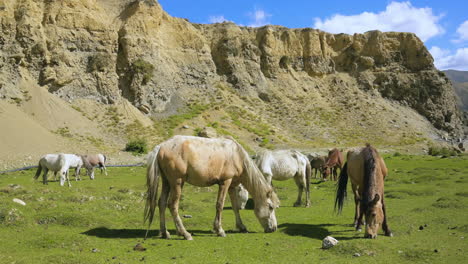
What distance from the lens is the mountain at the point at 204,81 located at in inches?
1764

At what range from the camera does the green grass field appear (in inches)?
313

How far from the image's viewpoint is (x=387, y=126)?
68500 mm

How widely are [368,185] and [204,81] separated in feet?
180

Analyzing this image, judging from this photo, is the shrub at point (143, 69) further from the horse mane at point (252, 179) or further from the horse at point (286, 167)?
the horse mane at point (252, 179)

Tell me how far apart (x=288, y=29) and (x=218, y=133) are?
128 feet

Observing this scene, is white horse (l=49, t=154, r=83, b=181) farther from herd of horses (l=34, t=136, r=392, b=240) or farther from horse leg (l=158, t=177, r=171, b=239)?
horse leg (l=158, t=177, r=171, b=239)

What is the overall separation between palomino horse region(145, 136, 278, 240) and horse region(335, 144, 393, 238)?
2374mm

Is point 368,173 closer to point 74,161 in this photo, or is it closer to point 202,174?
point 202,174

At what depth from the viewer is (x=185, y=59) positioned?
209 ft

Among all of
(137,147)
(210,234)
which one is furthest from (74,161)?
(137,147)

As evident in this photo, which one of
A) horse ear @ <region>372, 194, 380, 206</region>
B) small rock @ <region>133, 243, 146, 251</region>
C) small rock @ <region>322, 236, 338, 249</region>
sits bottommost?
small rock @ <region>133, 243, 146, 251</region>

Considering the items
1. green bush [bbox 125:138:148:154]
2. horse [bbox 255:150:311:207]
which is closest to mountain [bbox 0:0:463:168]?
green bush [bbox 125:138:148:154]

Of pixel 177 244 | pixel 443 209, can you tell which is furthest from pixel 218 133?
pixel 177 244

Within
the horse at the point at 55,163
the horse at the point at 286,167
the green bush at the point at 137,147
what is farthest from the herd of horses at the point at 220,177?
the green bush at the point at 137,147
